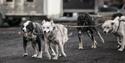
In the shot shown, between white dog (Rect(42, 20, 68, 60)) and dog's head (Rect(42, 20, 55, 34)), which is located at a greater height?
dog's head (Rect(42, 20, 55, 34))

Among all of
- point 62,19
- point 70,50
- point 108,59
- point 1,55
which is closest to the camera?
point 108,59

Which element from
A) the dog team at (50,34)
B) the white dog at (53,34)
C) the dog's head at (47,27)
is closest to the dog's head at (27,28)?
the dog team at (50,34)

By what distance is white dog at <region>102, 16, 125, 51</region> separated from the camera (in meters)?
15.2

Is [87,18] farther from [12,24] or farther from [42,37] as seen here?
[12,24]

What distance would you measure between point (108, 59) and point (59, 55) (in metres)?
1.57

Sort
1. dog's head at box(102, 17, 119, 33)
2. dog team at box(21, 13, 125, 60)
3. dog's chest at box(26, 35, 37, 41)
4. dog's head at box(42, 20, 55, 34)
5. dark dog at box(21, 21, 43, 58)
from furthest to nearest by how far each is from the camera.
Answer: dog's head at box(102, 17, 119, 33), dog's chest at box(26, 35, 37, 41), dark dog at box(21, 21, 43, 58), dog team at box(21, 13, 125, 60), dog's head at box(42, 20, 55, 34)

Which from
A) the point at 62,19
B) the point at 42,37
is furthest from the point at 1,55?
the point at 62,19

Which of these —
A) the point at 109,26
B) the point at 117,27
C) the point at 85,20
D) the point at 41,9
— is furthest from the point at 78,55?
the point at 41,9

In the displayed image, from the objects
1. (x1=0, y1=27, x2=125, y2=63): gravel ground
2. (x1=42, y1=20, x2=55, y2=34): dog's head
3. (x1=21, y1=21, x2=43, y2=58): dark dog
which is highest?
(x1=42, y1=20, x2=55, y2=34): dog's head

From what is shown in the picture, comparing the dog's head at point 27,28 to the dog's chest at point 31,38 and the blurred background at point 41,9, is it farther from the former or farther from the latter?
the blurred background at point 41,9

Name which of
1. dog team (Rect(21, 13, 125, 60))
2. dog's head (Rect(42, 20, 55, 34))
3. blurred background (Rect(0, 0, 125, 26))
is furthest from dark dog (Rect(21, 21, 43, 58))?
blurred background (Rect(0, 0, 125, 26))

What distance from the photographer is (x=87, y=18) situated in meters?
16.8

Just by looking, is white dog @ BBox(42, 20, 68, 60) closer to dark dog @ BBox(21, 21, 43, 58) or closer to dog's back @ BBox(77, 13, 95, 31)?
dark dog @ BBox(21, 21, 43, 58)

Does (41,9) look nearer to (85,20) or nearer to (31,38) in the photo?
(85,20)
